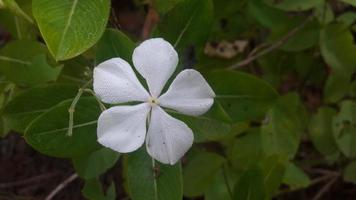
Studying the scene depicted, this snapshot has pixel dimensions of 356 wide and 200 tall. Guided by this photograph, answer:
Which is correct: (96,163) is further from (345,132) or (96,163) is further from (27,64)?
(345,132)

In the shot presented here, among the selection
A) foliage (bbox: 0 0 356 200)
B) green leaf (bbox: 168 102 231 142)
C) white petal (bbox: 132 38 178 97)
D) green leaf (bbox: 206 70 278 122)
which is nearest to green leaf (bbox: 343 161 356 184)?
foliage (bbox: 0 0 356 200)

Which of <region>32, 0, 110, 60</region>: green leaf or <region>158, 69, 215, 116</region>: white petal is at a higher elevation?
<region>32, 0, 110, 60</region>: green leaf

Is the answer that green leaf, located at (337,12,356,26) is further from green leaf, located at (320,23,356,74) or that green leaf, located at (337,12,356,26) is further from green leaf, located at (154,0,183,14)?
green leaf, located at (154,0,183,14)

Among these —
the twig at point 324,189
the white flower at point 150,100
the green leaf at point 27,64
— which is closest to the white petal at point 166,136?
the white flower at point 150,100

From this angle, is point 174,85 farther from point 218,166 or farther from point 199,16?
point 218,166

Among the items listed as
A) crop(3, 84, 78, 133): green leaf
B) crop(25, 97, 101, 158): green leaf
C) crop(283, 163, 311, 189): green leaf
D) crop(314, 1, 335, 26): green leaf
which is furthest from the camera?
crop(314, 1, 335, 26): green leaf

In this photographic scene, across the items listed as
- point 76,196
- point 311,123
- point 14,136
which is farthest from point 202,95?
point 14,136
